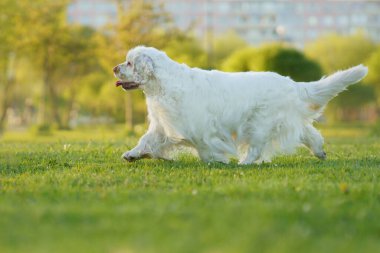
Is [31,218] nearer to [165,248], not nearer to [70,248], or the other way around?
[70,248]

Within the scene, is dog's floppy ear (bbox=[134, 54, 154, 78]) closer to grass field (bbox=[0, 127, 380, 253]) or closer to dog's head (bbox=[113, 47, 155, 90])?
dog's head (bbox=[113, 47, 155, 90])

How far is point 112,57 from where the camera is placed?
35.6 meters

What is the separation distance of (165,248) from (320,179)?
3521mm

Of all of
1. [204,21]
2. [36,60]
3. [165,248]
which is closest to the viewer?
[165,248]

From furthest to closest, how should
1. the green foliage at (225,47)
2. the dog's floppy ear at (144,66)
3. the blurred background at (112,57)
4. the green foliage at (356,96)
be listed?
the green foliage at (225,47) → the green foliage at (356,96) → the blurred background at (112,57) → the dog's floppy ear at (144,66)

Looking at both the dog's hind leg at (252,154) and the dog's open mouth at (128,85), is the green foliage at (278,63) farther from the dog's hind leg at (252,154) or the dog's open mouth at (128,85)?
the dog's open mouth at (128,85)

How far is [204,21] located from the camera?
419 feet

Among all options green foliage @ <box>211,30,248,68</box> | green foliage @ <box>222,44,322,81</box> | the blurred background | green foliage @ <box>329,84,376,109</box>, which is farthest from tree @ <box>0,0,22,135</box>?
green foliage @ <box>329,84,376,109</box>

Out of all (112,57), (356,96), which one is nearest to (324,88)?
(112,57)

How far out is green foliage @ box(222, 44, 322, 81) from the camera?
3155 centimetres

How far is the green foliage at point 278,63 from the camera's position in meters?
31.5

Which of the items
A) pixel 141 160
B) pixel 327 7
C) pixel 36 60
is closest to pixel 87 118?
pixel 36 60

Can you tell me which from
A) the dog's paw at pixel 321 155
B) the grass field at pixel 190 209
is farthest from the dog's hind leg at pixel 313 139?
the grass field at pixel 190 209

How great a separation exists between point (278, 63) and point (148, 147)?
920 inches
